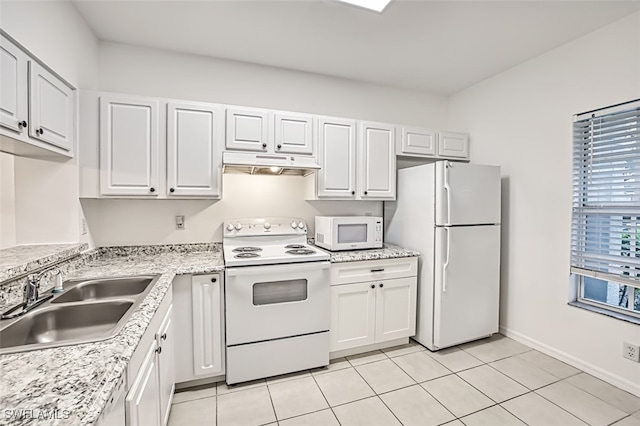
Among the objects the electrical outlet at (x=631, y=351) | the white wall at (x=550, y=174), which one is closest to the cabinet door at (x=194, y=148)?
the white wall at (x=550, y=174)

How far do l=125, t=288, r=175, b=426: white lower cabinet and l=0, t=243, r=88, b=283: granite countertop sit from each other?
2.06 ft

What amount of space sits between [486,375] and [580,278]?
1140 mm

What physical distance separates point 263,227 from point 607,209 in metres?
2.75

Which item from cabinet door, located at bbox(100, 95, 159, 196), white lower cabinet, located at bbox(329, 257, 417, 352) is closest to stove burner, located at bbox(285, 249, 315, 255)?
white lower cabinet, located at bbox(329, 257, 417, 352)

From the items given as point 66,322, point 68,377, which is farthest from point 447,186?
point 66,322

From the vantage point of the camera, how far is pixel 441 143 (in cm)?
319

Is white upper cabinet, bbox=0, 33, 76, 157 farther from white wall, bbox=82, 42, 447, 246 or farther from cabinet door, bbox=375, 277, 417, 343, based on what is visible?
cabinet door, bbox=375, 277, 417, 343

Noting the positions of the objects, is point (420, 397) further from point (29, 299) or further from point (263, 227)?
point (29, 299)

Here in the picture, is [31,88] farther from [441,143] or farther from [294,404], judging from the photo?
[441,143]

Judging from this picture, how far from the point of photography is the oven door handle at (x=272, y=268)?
80.0 inches

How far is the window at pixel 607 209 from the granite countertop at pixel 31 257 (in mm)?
3606

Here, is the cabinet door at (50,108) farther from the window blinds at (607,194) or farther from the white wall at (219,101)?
the window blinds at (607,194)

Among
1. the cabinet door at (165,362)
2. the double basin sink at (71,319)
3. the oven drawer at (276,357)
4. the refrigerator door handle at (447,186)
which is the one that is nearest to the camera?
the double basin sink at (71,319)

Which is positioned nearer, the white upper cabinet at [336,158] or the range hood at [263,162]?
the range hood at [263,162]
